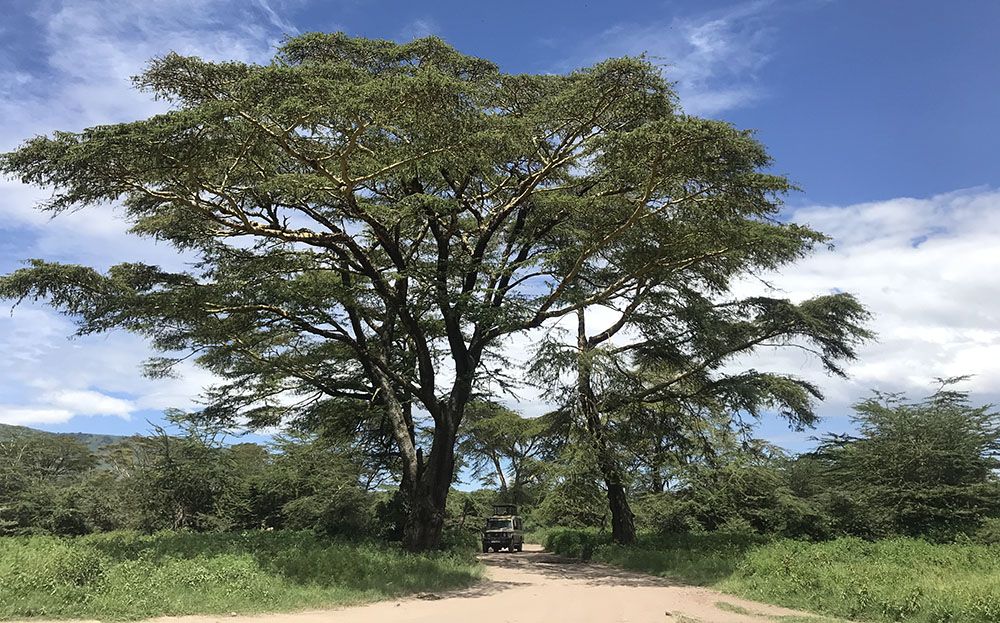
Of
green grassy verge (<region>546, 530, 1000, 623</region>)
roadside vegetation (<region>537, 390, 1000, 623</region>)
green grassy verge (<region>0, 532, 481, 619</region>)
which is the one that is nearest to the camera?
green grassy verge (<region>0, 532, 481, 619</region>)

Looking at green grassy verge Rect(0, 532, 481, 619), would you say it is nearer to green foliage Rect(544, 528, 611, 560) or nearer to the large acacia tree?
the large acacia tree

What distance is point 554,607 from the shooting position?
11.0m

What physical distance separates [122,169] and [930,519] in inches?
897

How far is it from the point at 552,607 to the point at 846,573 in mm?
5474

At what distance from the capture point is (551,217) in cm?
1823

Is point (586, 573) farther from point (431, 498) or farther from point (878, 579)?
point (878, 579)

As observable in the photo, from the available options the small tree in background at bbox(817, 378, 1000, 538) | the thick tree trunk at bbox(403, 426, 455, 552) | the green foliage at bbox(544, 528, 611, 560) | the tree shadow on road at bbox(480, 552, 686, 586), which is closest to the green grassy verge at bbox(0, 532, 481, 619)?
the thick tree trunk at bbox(403, 426, 455, 552)

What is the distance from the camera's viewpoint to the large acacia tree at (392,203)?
1224 centimetres

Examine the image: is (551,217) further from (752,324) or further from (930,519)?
(930,519)

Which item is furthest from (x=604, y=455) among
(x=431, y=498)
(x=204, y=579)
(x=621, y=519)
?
(x=204, y=579)

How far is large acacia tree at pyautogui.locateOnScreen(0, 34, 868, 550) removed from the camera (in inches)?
482

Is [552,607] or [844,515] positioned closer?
[552,607]

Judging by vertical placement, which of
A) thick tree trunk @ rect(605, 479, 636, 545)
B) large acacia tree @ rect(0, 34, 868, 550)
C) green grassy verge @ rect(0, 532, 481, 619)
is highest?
large acacia tree @ rect(0, 34, 868, 550)

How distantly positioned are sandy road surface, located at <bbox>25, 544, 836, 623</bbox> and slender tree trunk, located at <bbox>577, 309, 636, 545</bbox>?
4.22 meters
